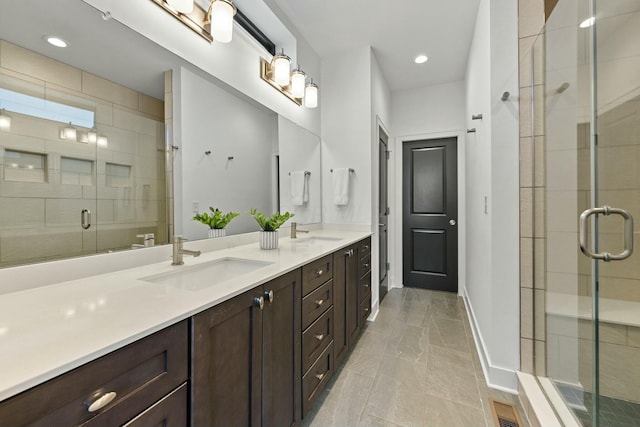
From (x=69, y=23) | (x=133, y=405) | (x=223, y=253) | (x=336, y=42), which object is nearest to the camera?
(x=133, y=405)

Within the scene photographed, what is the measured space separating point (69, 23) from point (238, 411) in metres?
1.53

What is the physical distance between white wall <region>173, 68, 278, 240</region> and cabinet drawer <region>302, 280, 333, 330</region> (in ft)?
2.32

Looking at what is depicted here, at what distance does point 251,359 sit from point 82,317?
1.70 ft

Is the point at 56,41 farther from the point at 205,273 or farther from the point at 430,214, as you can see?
the point at 430,214

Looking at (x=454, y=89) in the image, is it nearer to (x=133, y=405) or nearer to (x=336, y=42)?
(x=336, y=42)

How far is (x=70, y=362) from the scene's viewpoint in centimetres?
48

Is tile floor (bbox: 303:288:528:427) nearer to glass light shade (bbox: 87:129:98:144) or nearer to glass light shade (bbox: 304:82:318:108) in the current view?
glass light shade (bbox: 87:129:98:144)

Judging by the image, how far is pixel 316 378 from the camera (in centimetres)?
146

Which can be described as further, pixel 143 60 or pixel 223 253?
pixel 223 253

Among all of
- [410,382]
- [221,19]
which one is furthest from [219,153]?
[410,382]

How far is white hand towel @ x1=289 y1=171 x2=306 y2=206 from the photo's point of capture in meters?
2.51

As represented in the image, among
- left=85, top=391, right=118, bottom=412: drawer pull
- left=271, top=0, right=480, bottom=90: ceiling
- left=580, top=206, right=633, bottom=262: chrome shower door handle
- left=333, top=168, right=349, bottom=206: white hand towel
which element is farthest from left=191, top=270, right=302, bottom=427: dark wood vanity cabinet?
left=271, top=0, right=480, bottom=90: ceiling

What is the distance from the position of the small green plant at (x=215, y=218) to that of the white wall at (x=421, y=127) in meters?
2.53

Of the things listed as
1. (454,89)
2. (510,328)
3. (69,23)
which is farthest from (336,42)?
(510,328)
